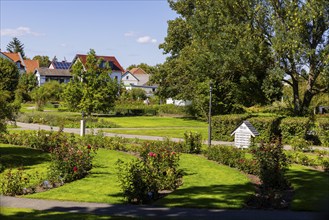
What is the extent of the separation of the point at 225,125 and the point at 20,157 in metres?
14.5

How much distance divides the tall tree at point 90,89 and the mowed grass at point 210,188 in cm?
2165

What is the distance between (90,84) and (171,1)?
60.5 feet

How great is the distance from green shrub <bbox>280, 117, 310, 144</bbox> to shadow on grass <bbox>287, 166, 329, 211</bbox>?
8954mm

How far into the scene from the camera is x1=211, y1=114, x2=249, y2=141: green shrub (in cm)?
2822

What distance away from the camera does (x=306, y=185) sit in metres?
14.5

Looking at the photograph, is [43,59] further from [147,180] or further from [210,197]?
[210,197]

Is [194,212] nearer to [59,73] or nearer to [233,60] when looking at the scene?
[233,60]

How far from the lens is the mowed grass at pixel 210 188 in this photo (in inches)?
461

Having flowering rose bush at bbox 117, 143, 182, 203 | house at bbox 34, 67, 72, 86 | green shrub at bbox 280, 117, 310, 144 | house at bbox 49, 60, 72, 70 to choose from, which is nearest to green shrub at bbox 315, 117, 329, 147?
green shrub at bbox 280, 117, 310, 144

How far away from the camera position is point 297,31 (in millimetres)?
26734

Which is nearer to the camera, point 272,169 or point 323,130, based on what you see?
point 272,169

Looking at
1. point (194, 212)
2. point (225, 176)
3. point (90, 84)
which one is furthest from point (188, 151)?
point (90, 84)

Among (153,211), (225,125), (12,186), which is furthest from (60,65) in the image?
(153,211)

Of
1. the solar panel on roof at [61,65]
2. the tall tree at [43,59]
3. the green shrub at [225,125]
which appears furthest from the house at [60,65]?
the green shrub at [225,125]
